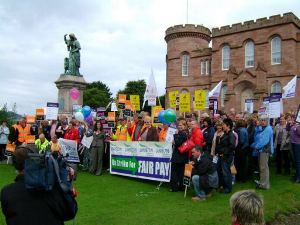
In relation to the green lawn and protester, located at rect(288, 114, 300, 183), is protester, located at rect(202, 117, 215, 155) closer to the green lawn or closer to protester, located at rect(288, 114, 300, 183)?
the green lawn

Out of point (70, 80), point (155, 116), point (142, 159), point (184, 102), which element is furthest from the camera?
point (70, 80)

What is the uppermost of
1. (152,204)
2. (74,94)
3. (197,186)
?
(74,94)

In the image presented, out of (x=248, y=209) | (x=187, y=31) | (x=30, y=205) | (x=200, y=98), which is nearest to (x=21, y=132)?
(x=200, y=98)

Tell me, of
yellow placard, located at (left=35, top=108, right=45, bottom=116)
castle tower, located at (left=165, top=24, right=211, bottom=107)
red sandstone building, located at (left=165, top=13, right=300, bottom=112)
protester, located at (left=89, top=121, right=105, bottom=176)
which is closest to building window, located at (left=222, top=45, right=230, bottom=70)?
red sandstone building, located at (left=165, top=13, right=300, bottom=112)

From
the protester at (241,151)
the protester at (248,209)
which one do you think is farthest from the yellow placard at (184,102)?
the protester at (248,209)

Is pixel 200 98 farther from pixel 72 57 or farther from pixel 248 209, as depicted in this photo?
pixel 248 209

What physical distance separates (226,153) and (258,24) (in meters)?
32.3

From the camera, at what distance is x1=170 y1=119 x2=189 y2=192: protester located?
11080 millimetres

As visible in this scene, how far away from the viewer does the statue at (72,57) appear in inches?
931

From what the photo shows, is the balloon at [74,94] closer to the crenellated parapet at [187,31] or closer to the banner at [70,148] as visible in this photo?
the banner at [70,148]

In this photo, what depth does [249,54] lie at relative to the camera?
41.3 meters

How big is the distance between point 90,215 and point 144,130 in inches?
210

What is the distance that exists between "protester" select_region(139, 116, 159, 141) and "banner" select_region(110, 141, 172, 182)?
0.44m

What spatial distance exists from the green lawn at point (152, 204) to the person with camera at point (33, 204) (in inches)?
166
